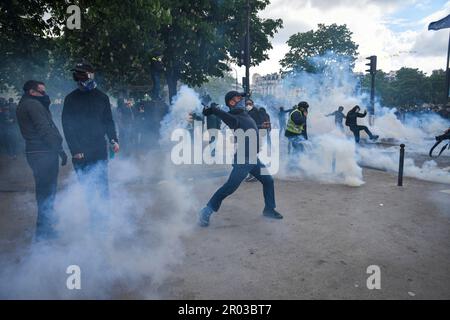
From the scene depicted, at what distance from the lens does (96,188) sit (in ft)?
14.1

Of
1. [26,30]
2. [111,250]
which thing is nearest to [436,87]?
[26,30]

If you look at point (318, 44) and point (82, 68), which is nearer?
point (82, 68)

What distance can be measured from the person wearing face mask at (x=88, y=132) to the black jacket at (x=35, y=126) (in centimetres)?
19

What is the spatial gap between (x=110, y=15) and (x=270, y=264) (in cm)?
668

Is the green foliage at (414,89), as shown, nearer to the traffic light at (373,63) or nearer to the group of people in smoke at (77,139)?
the traffic light at (373,63)

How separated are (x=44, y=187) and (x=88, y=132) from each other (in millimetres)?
852

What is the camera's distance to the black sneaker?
16.0 feet

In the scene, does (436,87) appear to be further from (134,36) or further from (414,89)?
(134,36)

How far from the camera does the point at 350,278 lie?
3.17m

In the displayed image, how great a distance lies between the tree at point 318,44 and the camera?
42719mm

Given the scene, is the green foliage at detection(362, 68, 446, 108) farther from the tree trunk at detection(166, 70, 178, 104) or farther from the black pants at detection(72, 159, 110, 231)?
the black pants at detection(72, 159, 110, 231)

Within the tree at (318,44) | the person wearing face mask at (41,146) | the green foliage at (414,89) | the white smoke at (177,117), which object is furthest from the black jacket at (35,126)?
the green foliage at (414,89)

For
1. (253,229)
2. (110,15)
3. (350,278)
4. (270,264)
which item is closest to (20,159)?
(110,15)

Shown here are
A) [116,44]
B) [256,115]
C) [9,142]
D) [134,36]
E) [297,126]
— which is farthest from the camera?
[116,44]
